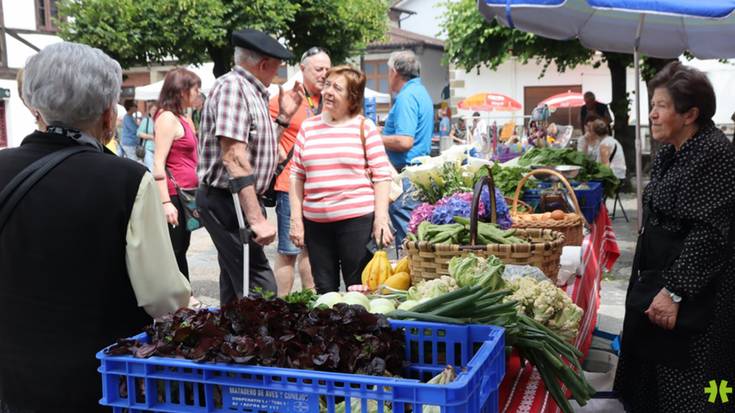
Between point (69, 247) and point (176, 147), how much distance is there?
12.5 feet

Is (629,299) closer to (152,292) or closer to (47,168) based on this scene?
(152,292)

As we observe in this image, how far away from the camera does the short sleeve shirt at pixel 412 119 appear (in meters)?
6.02

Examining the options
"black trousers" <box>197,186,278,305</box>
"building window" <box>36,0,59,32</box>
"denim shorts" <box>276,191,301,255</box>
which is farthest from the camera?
"building window" <box>36,0,59,32</box>

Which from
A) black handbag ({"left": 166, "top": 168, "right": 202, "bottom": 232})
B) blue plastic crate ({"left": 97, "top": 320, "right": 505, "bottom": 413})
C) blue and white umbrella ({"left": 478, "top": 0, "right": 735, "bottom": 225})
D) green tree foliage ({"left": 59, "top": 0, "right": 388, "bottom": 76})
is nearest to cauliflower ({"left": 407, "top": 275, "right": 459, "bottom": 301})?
blue plastic crate ({"left": 97, "top": 320, "right": 505, "bottom": 413})

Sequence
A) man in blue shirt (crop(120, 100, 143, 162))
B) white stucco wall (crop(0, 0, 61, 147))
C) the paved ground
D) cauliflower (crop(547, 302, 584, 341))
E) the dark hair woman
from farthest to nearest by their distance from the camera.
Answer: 1. white stucco wall (crop(0, 0, 61, 147))
2. man in blue shirt (crop(120, 100, 143, 162))
3. the dark hair woman
4. the paved ground
5. cauliflower (crop(547, 302, 584, 341))

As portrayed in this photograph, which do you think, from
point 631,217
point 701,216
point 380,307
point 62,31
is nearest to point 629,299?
point 701,216

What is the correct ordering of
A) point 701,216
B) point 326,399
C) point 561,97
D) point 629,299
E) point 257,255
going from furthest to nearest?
point 561,97, point 257,255, point 629,299, point 701,216, point 326,399

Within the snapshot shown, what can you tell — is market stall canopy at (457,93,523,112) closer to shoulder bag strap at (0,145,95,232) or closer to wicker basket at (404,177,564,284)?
wicker basket at (404,177,564,284)

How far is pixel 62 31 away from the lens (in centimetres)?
2062

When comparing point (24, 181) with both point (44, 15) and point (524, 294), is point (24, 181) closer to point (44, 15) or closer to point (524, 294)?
point (524, 294)

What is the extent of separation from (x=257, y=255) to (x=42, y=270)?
238cm

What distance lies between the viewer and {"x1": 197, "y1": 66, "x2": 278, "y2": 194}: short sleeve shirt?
427 cm

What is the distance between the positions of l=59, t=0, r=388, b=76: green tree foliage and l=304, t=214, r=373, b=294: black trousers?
1548 cm

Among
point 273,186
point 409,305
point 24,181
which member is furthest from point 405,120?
point 24,181
